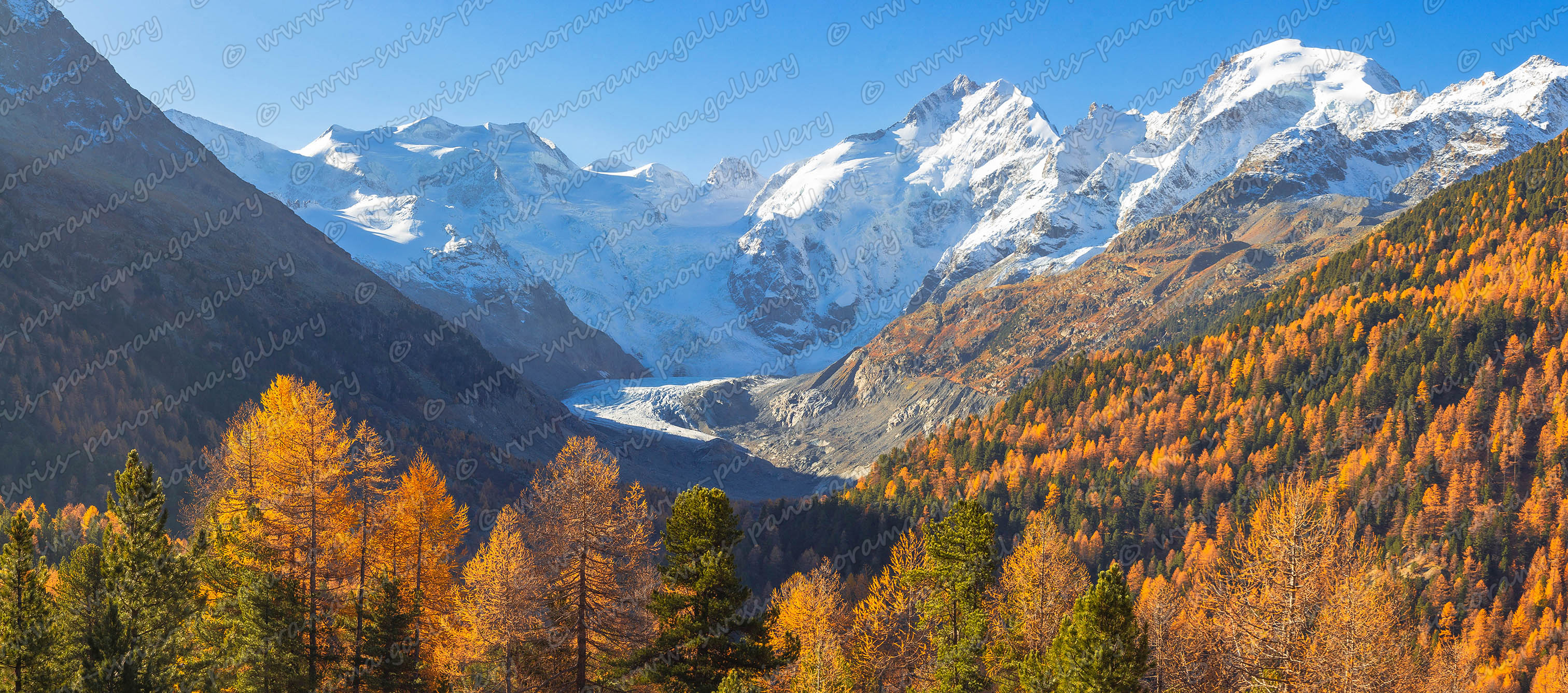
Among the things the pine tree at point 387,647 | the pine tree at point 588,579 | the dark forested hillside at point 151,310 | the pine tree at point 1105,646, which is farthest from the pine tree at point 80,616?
the dark forested hillside at point 151,310

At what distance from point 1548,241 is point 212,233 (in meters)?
227

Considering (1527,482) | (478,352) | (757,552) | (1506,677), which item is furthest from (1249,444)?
(478,352)

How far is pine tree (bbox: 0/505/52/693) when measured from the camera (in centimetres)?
2164

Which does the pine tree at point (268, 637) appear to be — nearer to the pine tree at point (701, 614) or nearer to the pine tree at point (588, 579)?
the pine tree at point (588, 579)

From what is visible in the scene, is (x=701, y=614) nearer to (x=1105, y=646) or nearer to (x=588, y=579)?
(x=588, y=579)

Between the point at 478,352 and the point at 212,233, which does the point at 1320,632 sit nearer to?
the point at 212,233

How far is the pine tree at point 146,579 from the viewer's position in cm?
2262

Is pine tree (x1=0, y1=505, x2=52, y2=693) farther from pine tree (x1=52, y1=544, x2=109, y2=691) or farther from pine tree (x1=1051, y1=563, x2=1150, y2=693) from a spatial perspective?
pine tree (x1=1051, y1=563, x2=1150, y2=693)

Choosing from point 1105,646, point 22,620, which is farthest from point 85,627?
point 1105,646

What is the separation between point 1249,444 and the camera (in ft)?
399

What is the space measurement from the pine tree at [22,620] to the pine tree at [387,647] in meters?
8.96

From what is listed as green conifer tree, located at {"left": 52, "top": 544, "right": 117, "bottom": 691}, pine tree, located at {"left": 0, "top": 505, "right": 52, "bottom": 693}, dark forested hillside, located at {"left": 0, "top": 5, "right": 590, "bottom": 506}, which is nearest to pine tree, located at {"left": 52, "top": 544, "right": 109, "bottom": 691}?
green conifer tree, located at {"left": 52, "top": 544, "right": 117, "bottom": 691}

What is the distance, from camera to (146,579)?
23.2 meters

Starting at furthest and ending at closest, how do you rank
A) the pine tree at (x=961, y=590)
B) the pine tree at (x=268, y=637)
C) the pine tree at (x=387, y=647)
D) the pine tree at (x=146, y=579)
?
the pine tree at (x=961, y=590) < the pine tree at (x=387, y=647) < the pine tree at (x=268, y=637) < the pine tree at (x=146, y=579)
